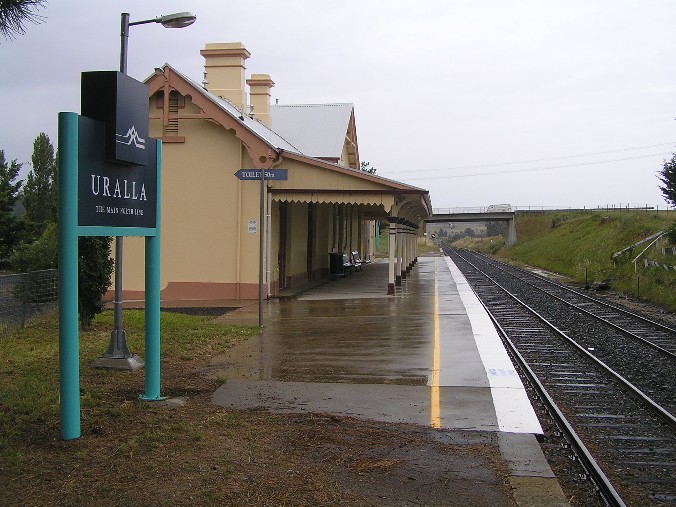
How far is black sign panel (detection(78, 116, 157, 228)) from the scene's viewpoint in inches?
227

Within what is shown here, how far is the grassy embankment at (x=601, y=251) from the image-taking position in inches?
939

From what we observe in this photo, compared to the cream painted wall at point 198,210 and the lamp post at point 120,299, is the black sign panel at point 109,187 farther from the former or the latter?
the cream painted wall at point 198,210

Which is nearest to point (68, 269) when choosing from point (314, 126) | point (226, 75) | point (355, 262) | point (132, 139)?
point (132, 139)

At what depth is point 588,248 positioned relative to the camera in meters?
41.5

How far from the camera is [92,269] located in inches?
458

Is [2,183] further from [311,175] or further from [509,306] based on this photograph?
[509,306]

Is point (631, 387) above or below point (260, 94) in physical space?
below

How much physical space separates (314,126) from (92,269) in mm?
21384

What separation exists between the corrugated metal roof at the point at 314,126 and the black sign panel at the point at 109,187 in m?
22.2

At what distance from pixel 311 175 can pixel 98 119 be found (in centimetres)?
1354

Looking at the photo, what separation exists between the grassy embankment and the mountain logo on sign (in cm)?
1676

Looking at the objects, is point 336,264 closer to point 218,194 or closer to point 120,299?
point 218,194

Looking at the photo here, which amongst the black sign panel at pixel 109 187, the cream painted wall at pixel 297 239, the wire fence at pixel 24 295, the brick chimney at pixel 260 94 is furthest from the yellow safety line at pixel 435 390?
the brick chimney at pixel 260 94

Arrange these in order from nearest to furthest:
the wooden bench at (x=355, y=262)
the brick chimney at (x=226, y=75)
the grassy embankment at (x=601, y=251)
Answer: the grassy embankment at (x=601, y=251)
the brick chimney at (x=226, y=75)
the wooden bench at (x=355, y=262)
